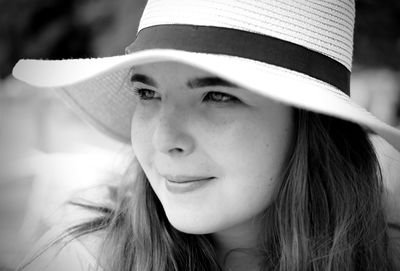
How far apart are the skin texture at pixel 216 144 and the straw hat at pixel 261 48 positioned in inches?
4.0

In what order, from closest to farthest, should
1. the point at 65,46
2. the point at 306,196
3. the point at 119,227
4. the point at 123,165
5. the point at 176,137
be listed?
1. the point at 176,137
2. the point at 306,196
3. the point at 119,227
4. the point at 123,165
5. the point at 65,46

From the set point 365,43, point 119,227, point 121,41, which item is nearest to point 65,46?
point 121,41

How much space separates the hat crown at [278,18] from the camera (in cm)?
129

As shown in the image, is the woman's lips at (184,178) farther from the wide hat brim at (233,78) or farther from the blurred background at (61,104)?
the blurred background at (61,104)

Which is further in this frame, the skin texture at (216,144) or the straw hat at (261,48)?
the skin texture at (216,144)

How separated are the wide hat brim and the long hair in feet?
0.55

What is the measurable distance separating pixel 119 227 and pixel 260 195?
23.5 inches

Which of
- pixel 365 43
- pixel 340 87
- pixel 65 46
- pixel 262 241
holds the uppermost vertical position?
pixel 65 46

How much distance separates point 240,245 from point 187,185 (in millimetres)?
375

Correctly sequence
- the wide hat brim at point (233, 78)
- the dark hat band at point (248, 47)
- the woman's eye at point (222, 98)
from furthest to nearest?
the woman's eye at point (222, 98), the dark hat band at point (248, 47), the wide hat brim at point (233, 78)

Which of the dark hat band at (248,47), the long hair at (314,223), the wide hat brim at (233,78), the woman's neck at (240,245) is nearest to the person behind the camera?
the wide hat brim at (233,78)

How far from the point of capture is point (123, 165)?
2.34 m

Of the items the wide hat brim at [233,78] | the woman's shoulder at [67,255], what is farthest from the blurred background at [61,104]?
the wide hat brim at [233,78]

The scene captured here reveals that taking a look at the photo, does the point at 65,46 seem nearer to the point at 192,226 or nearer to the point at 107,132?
the point at 107,132
